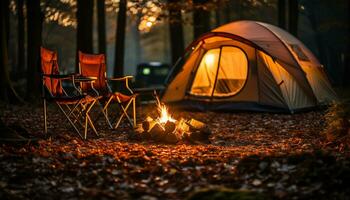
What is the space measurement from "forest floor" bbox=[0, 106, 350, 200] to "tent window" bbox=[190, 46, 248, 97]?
461 cm

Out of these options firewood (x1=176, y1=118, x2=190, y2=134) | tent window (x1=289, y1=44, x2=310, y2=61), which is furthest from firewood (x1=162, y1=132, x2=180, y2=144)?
tent window (x1=289, y1=44, x2=310, y2=61)

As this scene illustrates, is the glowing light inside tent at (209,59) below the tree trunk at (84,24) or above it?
below

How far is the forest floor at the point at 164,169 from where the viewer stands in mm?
4816

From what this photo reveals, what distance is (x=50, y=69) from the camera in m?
8.45

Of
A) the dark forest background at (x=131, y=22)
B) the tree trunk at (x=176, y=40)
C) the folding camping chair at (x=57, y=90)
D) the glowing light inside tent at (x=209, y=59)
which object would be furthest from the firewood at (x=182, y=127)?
the tree trunk at (x=176, y=40)

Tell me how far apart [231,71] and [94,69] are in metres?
4.31

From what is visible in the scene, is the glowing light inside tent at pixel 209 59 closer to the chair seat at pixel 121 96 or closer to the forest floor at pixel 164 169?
the chair seat at pixel 121 96

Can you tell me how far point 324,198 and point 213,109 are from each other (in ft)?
25.5

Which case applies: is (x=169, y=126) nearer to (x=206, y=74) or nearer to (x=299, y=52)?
(x=206, y=74)

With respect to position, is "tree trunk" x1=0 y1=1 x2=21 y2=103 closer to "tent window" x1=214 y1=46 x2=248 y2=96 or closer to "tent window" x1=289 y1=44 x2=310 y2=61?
"tent window" x1=214 y1=46 x2=248 y2=96

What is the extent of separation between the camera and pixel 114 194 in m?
4.85

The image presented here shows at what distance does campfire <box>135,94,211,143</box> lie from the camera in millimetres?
7879

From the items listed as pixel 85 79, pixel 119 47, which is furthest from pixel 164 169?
pixel 119 47

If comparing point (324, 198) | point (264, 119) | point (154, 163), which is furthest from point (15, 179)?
point (264, 119)
